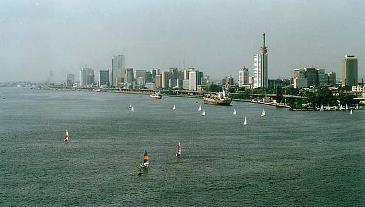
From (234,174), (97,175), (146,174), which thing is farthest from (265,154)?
(97,175)

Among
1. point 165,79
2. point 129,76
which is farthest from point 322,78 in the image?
point 129,76

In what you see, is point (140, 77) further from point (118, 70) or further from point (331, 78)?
point (331, 78)

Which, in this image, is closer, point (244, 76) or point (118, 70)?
point (244, 76)

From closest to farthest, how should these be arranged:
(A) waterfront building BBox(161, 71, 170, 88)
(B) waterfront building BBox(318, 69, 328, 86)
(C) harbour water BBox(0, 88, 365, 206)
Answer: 1. (C) harbour water BBox(0, 88, 365, 206)
2. (B) waterfront building BBox(318, 69, 328, 86)
3. (A) waterfront building BBox(161, 71, 170, 88)

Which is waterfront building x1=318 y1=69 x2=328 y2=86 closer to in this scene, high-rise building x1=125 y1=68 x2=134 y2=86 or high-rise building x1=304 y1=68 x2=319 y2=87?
high-rise building x1=304 y1=68 x2=319 y2=87

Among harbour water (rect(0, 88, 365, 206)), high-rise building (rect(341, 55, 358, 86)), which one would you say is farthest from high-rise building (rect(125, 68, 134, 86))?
harbour water (rect(0, 88, 365, 206))

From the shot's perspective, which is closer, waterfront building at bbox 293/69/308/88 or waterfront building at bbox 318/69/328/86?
waterfront building at bbox 293/69/308/88
